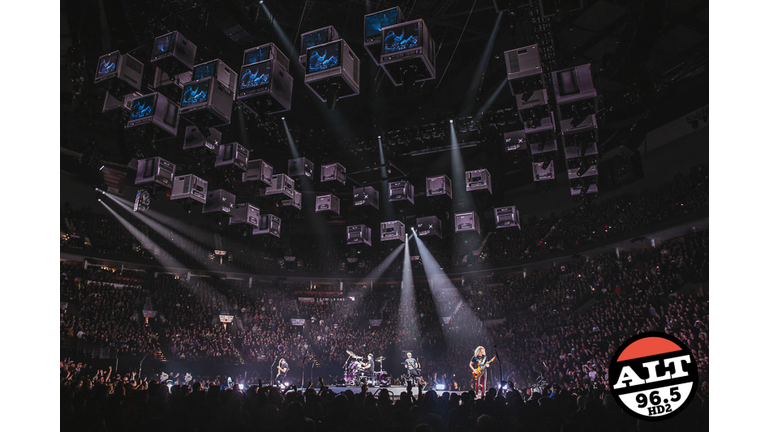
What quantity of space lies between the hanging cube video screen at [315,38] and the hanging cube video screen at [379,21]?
1.24m

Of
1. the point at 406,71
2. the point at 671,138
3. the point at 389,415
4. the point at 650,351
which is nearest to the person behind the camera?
the point at 650,351

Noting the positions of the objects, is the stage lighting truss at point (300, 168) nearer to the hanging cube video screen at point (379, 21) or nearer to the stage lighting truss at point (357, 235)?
the stage lighting truss at point (357, 235)

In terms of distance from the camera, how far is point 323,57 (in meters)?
9.48

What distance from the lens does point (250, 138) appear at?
1786 cm

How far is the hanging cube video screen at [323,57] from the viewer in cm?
934

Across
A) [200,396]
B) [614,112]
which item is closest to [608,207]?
[614,112]

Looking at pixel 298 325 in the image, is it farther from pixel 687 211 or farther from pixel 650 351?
pixel 650 351

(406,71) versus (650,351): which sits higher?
(406,71)

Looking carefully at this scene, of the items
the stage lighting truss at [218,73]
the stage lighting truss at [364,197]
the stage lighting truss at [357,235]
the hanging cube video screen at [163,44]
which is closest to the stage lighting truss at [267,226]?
the stage lighting truss at [357,235]

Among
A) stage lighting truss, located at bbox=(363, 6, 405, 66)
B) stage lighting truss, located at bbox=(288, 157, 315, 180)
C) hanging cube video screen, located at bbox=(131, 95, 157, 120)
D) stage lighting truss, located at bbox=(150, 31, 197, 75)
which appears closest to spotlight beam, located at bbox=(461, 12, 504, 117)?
stage lighting truss, located at bbox=(363, 6, 405, 66)

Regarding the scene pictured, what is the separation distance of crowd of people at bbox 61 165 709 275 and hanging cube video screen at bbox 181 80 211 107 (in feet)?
30.0

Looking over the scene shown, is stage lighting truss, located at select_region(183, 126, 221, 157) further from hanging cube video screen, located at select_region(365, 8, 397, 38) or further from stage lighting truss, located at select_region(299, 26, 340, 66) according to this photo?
hanging cube video screen, located at select_region(365, 8, 397, 38)

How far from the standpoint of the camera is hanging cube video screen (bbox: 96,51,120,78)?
10648mm

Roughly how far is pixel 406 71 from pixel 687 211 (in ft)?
46.8
